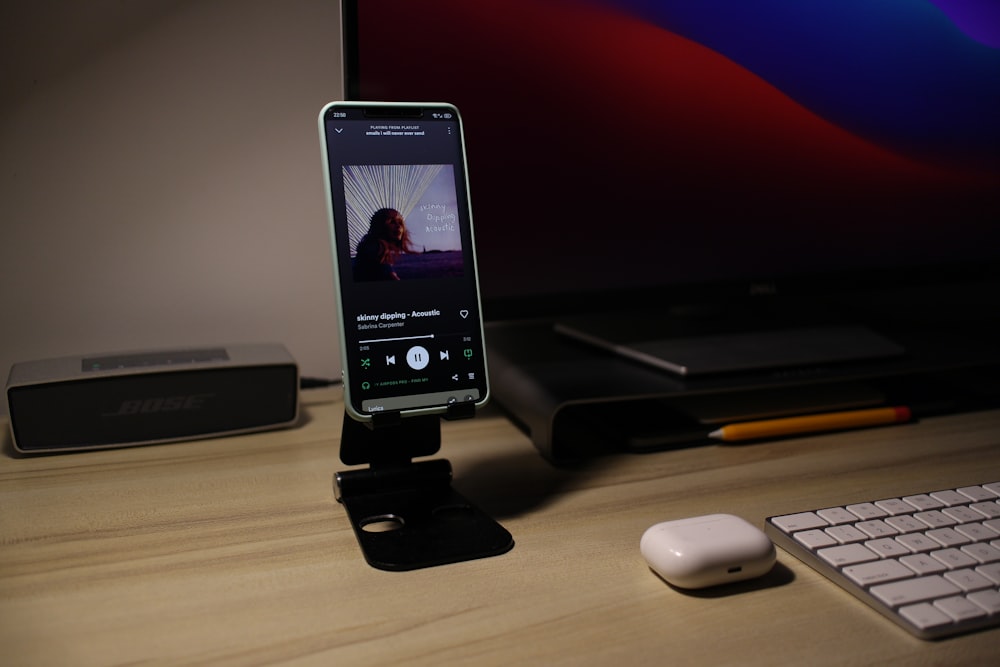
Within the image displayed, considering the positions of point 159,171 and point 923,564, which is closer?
point 923,564

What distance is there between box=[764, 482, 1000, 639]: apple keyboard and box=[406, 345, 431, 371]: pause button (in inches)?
10.8

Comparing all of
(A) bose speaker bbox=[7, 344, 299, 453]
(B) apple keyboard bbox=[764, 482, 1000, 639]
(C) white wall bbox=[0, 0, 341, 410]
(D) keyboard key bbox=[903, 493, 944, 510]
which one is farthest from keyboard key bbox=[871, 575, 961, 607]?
(C) white wall bbox=[0, 0, 341, 410]

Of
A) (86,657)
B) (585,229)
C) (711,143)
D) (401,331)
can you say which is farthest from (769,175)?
(86,657)

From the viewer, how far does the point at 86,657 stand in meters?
0.47

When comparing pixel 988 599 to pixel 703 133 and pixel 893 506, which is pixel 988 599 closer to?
pixel 893 506

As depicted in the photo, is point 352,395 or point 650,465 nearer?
point 352,395

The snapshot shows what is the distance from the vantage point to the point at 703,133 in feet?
2.81

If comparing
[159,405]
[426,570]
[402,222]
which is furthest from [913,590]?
[159,405]

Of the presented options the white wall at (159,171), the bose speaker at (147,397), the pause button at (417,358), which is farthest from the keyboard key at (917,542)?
the white wall at (159,171)

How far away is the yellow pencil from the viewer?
81 cm

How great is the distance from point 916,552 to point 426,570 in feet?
1.06

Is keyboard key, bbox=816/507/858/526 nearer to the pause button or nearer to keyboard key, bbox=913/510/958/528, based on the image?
keyboard key, bbox=913/510/958/528

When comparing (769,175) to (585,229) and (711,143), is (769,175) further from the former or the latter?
(585,229)

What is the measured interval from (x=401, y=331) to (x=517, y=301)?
9.0 inches
